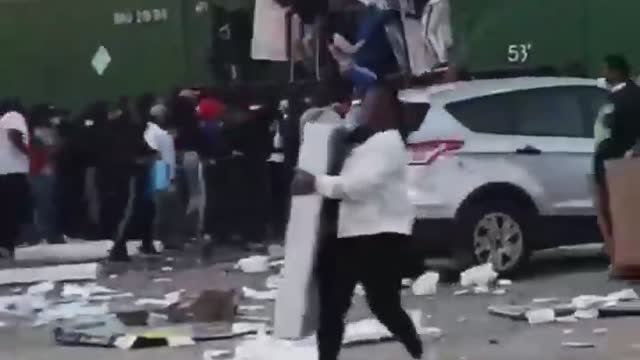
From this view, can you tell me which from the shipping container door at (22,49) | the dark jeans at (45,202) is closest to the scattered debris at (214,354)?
the dark jeans at (45,202)

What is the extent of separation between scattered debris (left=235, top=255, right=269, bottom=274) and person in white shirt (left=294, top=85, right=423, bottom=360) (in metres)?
7.57

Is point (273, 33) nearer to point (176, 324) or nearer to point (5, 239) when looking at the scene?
point (176, 324)

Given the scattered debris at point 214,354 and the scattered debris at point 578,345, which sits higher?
the scattered debris at point 214,354

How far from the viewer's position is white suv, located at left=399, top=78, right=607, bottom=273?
584 inches

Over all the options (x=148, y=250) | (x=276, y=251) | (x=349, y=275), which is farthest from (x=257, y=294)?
(x=349, y=275)

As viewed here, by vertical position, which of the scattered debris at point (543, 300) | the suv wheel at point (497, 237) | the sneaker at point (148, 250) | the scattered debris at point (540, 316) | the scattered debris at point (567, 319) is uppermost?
the suv wheel at point (497, 237)

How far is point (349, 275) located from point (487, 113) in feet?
20.6

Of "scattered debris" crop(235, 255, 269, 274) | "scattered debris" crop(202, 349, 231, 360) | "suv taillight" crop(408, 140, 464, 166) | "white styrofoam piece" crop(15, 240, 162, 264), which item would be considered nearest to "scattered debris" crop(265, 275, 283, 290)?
"scattered debris" crop(235, 255, 269, 274)

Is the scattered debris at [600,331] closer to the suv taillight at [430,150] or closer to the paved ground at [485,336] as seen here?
the paved ground at [485,336]

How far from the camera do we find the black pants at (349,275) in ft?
30.8

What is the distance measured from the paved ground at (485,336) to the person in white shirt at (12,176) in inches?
170

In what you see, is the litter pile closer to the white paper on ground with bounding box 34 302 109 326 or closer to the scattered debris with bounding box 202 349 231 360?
the scattered debris with bounding box 202 349 231 360

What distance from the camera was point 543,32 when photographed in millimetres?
21500

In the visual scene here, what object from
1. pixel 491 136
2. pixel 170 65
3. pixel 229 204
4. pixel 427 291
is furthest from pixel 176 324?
pixel 170 65
